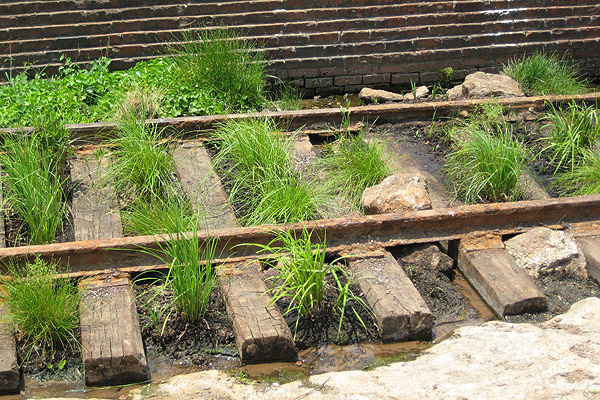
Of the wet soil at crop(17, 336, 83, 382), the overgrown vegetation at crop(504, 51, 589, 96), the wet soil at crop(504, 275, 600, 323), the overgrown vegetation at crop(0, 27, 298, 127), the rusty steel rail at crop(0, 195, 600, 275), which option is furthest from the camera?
the overgrown vegetation at crop(504, 51, 589, 96)

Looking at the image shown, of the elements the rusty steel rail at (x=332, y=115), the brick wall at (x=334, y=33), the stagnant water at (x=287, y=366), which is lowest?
the stagnant water at (x=287, y=366)

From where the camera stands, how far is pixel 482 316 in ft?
14.5

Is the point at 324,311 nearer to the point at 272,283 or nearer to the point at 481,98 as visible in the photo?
the point at 272,283

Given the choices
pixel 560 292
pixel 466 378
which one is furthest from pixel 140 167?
pixel 560 292

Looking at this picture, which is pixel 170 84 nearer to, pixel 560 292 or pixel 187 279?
pixel 187 279

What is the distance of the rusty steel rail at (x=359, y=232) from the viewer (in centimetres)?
445


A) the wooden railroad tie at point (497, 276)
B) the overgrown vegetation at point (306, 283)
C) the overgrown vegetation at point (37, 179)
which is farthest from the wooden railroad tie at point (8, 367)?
the wooden railroad tie at point (497, 276)

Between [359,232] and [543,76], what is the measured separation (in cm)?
423

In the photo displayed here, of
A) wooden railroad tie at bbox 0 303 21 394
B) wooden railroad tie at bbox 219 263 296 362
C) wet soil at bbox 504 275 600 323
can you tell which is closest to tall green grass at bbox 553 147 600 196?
wet soil at bbox 504 275 600 323

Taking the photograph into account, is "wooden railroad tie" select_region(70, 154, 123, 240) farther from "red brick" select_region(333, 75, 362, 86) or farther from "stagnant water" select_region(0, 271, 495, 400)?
"red brick" select_region(333, 75, 362, 86)

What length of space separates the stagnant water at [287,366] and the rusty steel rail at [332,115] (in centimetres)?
262

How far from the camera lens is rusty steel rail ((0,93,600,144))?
6133 millimetres

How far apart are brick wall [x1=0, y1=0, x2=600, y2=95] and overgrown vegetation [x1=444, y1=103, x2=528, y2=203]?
2.73 metres

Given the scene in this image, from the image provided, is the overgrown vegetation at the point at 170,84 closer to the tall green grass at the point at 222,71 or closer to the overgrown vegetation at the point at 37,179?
the tall green grass at the point at 222,71
